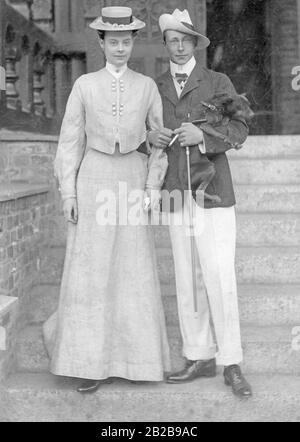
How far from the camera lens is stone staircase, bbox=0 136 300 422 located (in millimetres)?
3742

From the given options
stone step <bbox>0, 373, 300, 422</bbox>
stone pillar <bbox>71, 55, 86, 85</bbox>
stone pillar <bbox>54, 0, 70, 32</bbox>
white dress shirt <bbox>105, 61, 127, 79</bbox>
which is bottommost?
stone step <bbox>0, 373, 300, 422</bbox>

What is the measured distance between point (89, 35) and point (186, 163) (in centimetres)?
348

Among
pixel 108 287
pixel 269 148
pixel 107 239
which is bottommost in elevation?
pixel 108 287

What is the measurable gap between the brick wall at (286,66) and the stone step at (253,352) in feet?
15.2

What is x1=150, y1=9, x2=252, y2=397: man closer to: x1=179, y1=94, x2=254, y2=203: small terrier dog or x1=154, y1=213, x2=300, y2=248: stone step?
x1=179, y1=94, x2=254, y2=203: small terrier dog

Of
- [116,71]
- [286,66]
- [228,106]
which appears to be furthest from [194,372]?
[286,66]

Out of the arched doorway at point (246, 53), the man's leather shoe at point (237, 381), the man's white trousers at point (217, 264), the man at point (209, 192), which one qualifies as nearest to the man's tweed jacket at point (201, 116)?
the man at point (209, 192)

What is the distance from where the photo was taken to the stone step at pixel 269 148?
6180 mm

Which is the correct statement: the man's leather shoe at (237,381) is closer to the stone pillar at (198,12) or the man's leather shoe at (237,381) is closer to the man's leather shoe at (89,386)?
the man's leather shoe at (89,386)

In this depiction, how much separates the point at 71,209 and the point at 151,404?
1134 mm

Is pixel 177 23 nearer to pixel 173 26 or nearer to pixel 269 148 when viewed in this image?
pixel 173 26

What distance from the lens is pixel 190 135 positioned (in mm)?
3578

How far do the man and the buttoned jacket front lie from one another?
132 millimetres

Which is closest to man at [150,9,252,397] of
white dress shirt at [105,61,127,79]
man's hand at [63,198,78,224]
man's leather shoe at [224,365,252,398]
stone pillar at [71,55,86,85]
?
man's leather shoe at [224,365,252,398]
